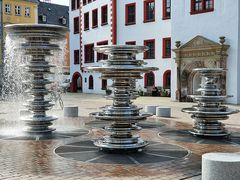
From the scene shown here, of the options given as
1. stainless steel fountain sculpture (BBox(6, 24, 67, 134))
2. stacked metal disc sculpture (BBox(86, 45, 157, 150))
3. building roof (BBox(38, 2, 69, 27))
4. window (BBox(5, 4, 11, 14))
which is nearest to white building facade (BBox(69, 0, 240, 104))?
window (BBox(5, 4, 11, 14))

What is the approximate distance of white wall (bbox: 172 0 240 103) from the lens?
77.2 feet

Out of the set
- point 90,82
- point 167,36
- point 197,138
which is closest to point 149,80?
point 167,36

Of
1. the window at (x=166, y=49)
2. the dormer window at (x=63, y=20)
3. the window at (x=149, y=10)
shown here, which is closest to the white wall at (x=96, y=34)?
the window at (x=149, y=10)

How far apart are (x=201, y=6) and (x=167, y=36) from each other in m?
6.29

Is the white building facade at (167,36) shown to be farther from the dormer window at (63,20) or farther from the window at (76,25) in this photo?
the dormer window at (63,20)

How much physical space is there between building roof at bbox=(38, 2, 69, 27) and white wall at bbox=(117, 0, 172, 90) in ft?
92.9

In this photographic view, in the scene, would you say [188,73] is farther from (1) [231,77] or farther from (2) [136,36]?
(2) [136,36]

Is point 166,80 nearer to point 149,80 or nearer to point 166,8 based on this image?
point 149,80

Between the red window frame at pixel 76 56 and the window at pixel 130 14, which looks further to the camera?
the red window frame at pixel 76 56

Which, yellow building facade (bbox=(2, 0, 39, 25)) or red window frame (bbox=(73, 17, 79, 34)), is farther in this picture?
yellow building facade (bbox=(2, 0, 39, 25))

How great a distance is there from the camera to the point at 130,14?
34938mm

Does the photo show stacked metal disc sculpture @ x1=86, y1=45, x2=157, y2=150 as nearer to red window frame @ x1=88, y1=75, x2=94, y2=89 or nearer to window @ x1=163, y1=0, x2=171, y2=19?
window @ x1=163, y1=0, x2=171, y2=19

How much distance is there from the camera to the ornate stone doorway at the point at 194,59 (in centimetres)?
2392

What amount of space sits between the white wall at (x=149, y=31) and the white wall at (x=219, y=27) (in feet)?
15.8
